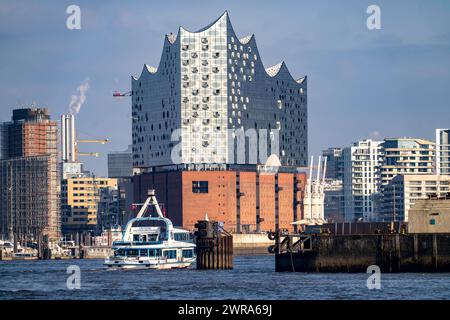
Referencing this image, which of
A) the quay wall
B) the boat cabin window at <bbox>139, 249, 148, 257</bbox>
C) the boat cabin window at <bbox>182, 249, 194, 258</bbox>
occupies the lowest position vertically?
the boat cabin window at <bbox>182, 249, 194, 258</bbox>

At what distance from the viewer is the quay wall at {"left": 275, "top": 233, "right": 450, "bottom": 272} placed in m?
110

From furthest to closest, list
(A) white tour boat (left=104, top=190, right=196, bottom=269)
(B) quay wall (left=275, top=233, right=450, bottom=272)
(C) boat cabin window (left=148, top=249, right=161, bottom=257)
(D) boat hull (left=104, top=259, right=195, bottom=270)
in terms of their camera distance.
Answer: (C) boat cabin window (left=148, top=249, right=161, bottom=257) < (A) white tour boat (left=104, top=190, right=196, bottom=269) < (D) boat hull (left=104, top=259, right=195, bottom=270) < (B) quay wall (left=275, top=233, right=450, bottom=272)

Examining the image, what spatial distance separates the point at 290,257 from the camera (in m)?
124

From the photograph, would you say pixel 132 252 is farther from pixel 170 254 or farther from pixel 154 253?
pixel 170 254

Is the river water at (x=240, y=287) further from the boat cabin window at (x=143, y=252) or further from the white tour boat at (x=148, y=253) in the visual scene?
the boat cabin window at (x=143, y=252)

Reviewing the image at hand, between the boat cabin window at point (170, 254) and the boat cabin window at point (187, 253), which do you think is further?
the boat cabin window at point (187, 253)

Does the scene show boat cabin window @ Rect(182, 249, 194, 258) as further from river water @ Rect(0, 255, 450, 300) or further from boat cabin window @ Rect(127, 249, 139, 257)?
river water @ Rect(0, 255, 450, 300)

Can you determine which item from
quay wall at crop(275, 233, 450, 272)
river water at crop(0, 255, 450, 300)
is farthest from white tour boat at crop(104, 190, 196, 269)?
quay wall at crop(275, 233, 450, 272)

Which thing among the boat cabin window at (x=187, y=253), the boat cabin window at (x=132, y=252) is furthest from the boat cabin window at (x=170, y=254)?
the boat cabin window at (x=132, y=252)

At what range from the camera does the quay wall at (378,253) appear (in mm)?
109688
